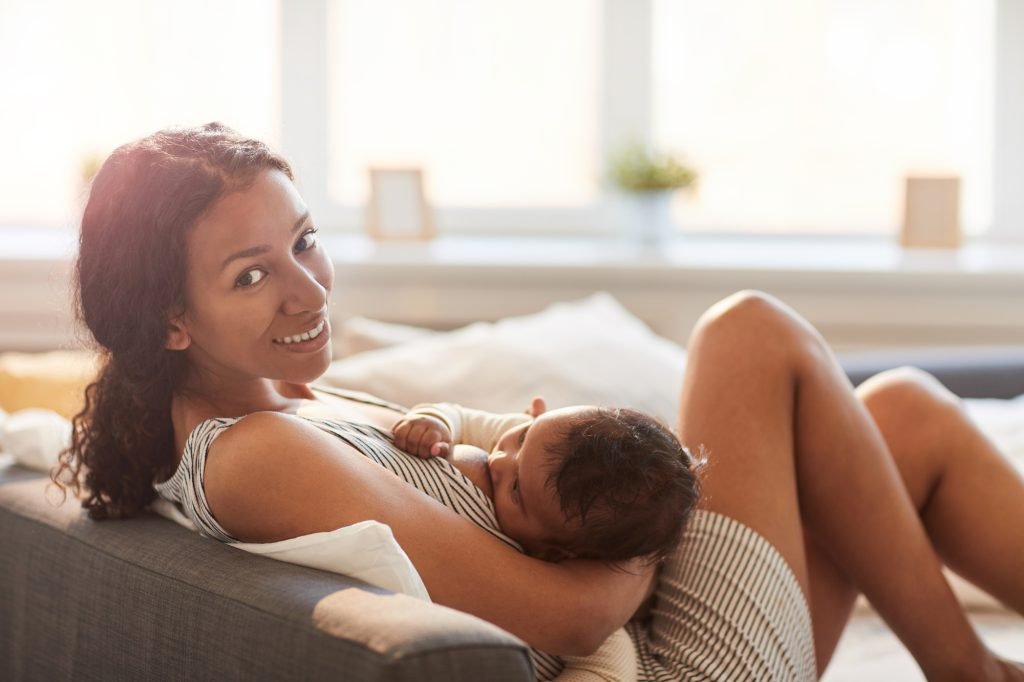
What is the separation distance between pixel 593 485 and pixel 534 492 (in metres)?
0.08

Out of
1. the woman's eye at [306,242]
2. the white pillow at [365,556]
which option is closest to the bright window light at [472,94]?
the woman's eye at [306,242]

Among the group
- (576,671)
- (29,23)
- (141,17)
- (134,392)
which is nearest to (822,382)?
(576,671)

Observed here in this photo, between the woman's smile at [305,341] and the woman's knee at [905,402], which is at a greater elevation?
the woman's smile at [305,341]

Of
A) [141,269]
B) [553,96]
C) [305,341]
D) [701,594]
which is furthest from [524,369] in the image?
[553,96]

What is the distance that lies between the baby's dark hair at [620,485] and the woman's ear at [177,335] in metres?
0.44

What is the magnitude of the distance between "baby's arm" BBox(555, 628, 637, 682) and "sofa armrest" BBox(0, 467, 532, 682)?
285 millimetres

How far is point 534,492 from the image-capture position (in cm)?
138

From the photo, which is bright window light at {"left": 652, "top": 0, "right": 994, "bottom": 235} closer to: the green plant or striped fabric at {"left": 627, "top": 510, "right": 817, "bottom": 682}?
the green plant

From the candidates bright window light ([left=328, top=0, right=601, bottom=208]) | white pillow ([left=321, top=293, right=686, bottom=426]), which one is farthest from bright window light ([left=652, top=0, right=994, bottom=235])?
white pillow ([left=321, top=293, right=686, bottom=426])

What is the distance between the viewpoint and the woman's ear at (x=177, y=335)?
1.42 metres

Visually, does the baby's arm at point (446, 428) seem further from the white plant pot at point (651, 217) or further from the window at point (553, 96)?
the window at point (553, 96)

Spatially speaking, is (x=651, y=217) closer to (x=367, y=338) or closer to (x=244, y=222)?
(x=367, y=338)

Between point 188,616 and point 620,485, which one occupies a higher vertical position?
point 620,485

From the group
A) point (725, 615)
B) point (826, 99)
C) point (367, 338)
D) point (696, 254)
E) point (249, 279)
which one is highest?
point (826, 99)
